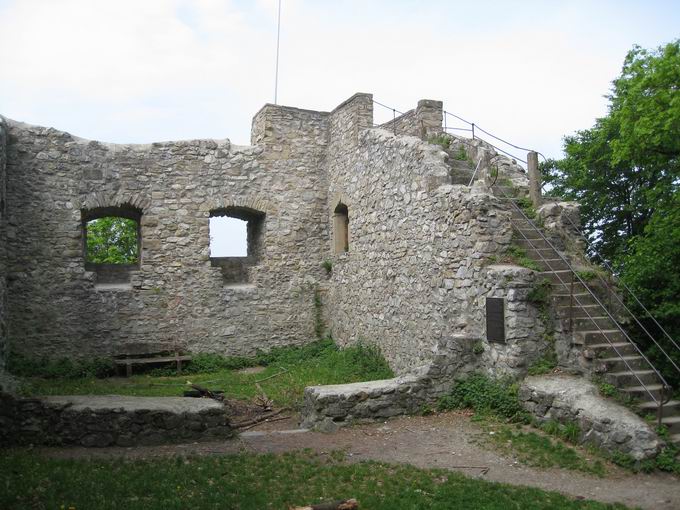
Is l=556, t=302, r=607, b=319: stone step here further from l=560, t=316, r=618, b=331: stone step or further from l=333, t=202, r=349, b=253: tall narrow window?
l=333, t=202, r=349, b=253: tall narrow window

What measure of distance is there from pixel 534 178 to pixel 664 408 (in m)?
4.35

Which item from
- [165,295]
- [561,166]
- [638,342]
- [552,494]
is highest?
[561,166]

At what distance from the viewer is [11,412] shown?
729 centimetres

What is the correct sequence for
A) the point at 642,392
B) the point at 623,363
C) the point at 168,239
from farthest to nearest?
the point at 168,239 < the point at 623,363 < the point at 642,392

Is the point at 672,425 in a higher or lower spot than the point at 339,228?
lower

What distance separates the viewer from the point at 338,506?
5.29m

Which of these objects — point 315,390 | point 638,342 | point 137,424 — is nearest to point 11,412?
point 137,424

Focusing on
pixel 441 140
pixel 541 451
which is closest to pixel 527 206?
pixel 441 140

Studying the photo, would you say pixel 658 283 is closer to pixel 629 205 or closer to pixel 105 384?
pixel 629 205

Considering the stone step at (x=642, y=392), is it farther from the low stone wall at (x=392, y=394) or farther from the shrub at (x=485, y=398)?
the low stone wall at (x=392, y=394)

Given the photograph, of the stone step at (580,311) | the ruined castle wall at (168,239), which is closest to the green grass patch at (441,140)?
the ruined castle wall at (168,239)

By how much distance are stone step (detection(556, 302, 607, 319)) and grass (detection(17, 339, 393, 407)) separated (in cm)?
402

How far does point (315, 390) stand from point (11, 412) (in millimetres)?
3887

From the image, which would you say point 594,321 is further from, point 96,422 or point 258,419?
point 96,422
